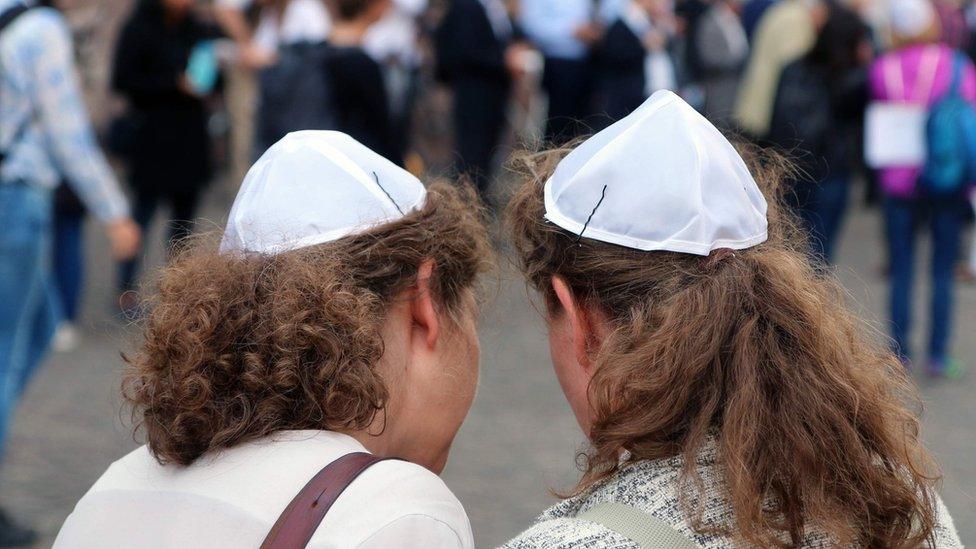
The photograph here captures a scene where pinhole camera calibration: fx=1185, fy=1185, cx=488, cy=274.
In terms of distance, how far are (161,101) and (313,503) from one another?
5.53 m

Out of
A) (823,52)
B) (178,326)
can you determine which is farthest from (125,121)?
(178,326)

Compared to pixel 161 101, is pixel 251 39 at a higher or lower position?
lower

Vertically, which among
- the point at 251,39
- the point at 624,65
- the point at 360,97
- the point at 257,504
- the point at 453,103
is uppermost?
the point at 257,504

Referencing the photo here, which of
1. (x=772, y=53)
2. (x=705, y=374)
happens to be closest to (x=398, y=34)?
(x=772, y=53)

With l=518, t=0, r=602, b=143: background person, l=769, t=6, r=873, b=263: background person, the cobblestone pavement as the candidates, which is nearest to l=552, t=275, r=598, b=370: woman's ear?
the cobblestone pavement

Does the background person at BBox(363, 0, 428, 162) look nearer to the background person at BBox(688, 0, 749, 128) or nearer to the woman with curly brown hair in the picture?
the background person at BBox(688, 0, 749, 128)

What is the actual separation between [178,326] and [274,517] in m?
0.30

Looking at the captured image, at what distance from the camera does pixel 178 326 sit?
1.48m

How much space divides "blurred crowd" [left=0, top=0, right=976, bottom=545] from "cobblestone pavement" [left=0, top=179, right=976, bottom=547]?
314 mm

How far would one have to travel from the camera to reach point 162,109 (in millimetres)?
6488

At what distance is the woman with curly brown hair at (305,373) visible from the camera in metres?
1.34

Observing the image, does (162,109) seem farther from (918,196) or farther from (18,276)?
(918,196)

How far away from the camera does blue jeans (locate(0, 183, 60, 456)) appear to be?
3646 millimetres

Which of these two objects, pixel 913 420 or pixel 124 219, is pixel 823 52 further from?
pixel 913 420
